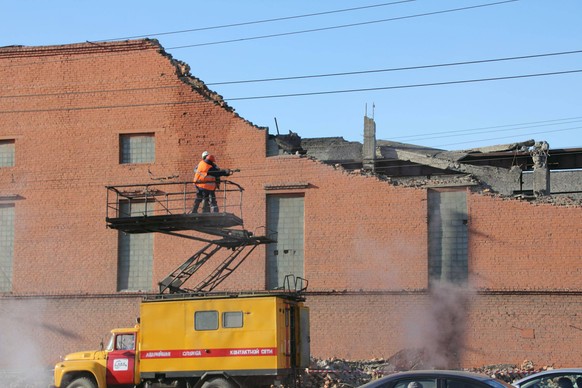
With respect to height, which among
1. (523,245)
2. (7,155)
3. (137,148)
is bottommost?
(523,245)

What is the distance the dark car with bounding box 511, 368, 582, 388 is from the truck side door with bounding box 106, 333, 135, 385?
8768 mm

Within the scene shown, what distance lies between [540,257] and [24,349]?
1876 cm

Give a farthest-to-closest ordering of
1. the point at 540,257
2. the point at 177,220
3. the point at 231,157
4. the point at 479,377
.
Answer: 1. the point at 231,157
2. the point at 540,257
3. the point at 177,220
4. the point at 479,377

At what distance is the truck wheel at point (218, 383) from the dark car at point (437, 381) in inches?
290

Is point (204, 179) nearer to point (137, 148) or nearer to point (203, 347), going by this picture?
point (203, 347)

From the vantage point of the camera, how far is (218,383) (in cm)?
1877

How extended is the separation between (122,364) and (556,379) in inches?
380

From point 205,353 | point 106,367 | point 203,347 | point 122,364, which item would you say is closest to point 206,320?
point 203,347

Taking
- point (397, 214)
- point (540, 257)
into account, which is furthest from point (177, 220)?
point (540, 257)

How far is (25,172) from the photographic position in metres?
32.9

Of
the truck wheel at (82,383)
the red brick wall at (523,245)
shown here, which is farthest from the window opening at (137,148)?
the truck wheel at (82,383)

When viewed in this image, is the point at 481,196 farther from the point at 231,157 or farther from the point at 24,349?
the point at 24,349

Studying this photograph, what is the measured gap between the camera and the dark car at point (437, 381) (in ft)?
38.3

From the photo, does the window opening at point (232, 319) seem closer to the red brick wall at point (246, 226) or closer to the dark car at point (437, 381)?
the dark car at point (437, 381)
